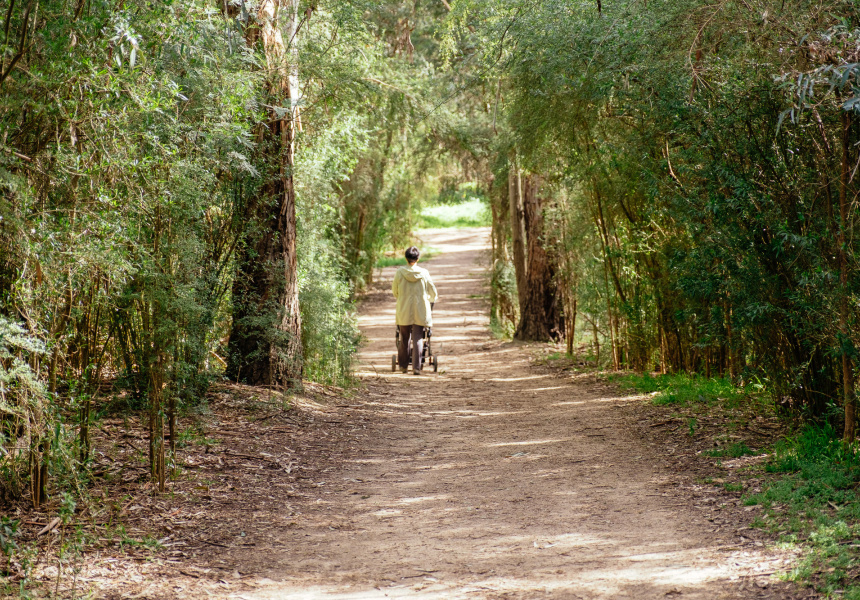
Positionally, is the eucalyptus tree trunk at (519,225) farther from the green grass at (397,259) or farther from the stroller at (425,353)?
the green grass at (397,259)

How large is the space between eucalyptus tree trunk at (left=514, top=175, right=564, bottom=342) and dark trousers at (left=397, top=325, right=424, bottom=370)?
4.04 meters

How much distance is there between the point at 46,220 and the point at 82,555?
188cm

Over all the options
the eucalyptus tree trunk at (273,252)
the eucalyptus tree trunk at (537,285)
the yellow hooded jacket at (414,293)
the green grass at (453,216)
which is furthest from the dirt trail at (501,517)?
the green grass at (453,216)

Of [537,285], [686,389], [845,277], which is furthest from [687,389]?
[537,285]

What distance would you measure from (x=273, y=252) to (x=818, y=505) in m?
6.14

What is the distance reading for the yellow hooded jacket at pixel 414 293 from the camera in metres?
11.8

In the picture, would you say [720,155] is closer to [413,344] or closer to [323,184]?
[323,184]

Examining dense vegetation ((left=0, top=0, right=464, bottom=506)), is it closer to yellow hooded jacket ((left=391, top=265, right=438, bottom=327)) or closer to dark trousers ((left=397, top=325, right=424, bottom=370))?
yellow hooded jacket ((left=391, top=265, right=438, bottom=327))

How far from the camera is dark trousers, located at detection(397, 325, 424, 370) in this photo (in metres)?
12.2

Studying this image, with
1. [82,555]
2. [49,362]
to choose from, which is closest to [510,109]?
[49,362]

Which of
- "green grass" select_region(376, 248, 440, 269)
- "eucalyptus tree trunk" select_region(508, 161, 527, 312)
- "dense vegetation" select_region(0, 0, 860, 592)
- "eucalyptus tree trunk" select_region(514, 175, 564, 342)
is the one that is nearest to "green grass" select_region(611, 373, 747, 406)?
"dense vegetation" select_region(0, 0, 860, 592)

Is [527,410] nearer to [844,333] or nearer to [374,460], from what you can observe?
[374,460]

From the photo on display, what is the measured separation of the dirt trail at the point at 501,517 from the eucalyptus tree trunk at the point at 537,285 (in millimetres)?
5954

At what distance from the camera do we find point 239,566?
14.4 feet
